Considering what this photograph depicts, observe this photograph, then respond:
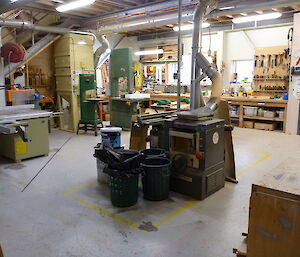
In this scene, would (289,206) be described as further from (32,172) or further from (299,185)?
(32,172)

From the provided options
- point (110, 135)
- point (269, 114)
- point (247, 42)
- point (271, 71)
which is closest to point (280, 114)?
point (269, 114)

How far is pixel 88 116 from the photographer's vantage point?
6.43 meters

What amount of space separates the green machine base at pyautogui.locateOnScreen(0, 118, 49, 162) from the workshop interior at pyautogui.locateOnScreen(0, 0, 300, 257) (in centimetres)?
2

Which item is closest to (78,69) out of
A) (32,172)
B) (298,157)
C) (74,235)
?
(32,172)

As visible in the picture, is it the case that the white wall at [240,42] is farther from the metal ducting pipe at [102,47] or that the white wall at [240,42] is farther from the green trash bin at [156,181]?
the green trash bin at [156,181]

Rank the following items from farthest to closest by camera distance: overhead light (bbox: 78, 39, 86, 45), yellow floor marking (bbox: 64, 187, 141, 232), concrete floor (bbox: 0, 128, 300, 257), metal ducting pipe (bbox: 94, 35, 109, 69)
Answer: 1. metal ducting pipe (bbox: 94, 35, 109, 69)
2. overhead light (bbox: 78, 39, 86, 45)
3. yellow floor marking (bbox: 64, 187, 141, 232)
4. concrete floor (bbox: 0, 128, 300, 257)

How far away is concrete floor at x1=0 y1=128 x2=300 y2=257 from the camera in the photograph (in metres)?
2.20

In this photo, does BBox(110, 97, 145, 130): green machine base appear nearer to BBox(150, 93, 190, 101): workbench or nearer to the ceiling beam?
BBox(150, 93, 190, 101): workbench

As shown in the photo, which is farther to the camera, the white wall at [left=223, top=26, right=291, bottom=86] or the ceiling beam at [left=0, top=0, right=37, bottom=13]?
the white wall at [left=223, top=26, right=291, bottom=86]

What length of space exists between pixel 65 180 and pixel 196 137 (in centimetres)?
183

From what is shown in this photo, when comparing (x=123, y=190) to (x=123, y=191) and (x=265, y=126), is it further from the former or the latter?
(x=265, y=126)

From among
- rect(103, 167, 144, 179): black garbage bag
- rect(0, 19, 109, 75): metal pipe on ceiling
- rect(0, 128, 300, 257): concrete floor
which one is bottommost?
rect(0, 128, 300, 257): concrete floor

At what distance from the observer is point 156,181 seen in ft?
9.82

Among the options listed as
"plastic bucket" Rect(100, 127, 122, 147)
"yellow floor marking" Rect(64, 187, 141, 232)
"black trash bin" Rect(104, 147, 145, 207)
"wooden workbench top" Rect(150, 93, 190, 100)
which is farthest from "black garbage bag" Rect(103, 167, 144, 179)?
"wooden workbench top" Rect(150, 93, 190, 100)
